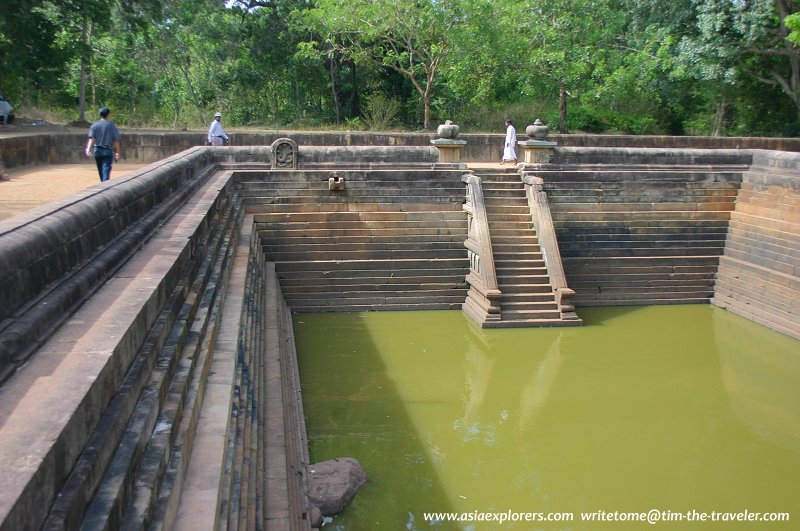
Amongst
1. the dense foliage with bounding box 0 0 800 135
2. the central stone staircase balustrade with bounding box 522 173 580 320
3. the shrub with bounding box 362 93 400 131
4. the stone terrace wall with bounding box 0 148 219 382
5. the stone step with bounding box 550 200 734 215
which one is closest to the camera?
the stone terrace wall with bounding box 0 148 219 382

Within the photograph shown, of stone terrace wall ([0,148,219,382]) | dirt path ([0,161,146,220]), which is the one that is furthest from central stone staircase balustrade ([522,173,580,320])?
stone terrace wall ([0,148,219,382])

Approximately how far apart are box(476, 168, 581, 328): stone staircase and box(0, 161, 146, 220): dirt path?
561 cm

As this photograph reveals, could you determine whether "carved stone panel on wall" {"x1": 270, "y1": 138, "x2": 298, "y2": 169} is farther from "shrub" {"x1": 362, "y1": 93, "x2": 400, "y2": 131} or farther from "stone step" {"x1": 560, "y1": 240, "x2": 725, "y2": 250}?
"shrub" {"x1": 362, "y1": 93, "x2": 400, "y2": 131}

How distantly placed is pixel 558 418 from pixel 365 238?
509 centimetres

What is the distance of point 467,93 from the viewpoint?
2036 centimetres

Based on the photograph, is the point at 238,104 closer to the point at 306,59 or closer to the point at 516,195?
the point at 306,59

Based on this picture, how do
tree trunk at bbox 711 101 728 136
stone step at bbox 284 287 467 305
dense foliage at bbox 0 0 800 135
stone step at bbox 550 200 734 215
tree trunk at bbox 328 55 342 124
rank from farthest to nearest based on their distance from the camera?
tree trunk at bbox 711 101 728 136 → tree trunk at bbox 328 55 342 124 → dense foliage at bbox 0 0 800 135 → stone step at bbox 550 200 734 215 → stone step at bbox 284 287 467 305

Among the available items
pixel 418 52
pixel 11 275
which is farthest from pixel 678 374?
pixel 418 52

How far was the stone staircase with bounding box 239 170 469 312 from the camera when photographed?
38.1 feet

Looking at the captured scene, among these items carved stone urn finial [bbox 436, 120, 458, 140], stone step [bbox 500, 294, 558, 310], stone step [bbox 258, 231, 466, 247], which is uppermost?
carved stone urn finial [bbox 436, 120, 458, 140]

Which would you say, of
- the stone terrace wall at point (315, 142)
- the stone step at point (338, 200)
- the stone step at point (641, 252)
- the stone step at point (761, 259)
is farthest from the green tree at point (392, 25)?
the stone step at point (761, 259)

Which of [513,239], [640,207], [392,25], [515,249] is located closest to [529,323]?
[515,249]

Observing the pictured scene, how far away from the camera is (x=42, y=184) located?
940 cm

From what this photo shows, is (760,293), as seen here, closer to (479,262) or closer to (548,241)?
(548,241)
